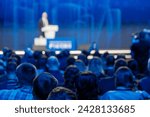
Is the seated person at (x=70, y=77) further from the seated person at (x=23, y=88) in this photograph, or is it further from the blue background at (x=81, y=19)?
the blue background at (x=81, y=19)

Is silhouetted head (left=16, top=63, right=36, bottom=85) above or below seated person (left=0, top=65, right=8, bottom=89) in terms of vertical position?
above

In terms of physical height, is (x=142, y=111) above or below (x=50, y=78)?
below

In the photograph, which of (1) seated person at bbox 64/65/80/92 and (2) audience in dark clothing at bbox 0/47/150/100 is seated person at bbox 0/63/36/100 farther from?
(1) seated person at bbox 64/65/80/92

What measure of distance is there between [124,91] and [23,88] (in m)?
0.70

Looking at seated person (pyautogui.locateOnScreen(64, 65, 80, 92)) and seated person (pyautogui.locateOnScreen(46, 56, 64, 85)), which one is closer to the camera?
seated person (pyautogui.locateOnScreen(64, 65, 80, 92))

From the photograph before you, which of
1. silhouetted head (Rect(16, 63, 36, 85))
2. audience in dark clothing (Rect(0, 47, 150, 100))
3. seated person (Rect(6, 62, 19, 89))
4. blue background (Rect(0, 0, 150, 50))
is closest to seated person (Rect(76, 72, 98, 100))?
audience in dark clothing (Rect(0, 47, 150, 100))

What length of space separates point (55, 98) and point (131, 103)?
48 centimetres

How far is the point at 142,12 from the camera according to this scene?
1361 cm

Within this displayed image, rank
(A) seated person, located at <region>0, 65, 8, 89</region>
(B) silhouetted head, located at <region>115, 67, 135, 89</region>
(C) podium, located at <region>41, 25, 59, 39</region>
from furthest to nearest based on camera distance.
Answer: (C) podium, located at <region>41, 25, 59, 39</region> < (A) seated person, located at <region>0, 65, 8, 89</region> < (B) silhouetted head, located at <region>115, 67, 135, 89</region>

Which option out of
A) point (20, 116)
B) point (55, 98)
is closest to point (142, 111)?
point (55, 98)

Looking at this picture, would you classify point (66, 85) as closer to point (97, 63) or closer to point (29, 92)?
point (29, 92)

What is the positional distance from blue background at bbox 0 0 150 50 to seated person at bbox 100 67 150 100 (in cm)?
1087

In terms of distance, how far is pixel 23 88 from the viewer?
261cm

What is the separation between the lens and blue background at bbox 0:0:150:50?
1357 centimetres
